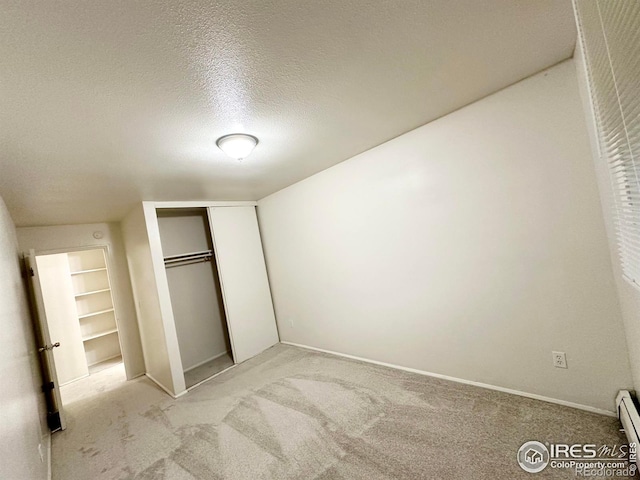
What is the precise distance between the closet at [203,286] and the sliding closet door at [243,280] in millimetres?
14

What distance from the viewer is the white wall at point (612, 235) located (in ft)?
4.59

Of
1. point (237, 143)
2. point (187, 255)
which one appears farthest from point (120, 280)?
point (237, 143)

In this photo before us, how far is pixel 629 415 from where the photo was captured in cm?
149

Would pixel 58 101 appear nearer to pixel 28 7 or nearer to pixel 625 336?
pixel 28 7

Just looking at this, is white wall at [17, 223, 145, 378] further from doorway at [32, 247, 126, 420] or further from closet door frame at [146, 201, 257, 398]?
closet door frame at [146, 201, 257, 398]

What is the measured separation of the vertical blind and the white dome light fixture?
72.5 inches

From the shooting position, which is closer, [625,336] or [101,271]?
[625,336]

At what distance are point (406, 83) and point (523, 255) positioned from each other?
155cm

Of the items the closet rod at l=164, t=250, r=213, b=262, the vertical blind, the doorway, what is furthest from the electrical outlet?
the doorway

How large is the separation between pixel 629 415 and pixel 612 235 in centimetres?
104

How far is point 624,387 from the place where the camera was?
1.68 m

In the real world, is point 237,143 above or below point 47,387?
above

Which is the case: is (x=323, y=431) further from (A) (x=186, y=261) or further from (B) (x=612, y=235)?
(A) (x=186, y=261)

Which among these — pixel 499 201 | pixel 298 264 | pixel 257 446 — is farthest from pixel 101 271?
pixel 499 201
